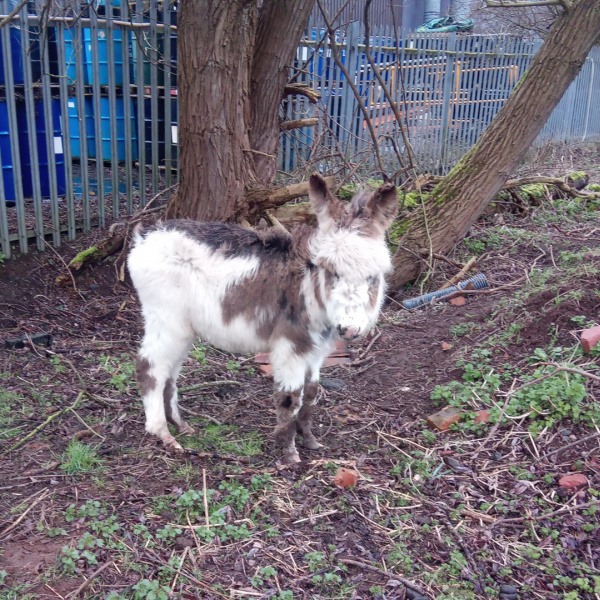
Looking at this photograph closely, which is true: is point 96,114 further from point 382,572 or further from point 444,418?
point 382,572

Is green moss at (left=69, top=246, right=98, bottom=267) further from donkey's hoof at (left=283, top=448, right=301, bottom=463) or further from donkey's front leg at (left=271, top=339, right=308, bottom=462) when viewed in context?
donkey's hoof at (left=283, top=448, right=301, bottom=463)

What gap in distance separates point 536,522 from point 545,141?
14068 millimetres

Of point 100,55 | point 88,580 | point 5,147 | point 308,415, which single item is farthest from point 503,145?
point 88,580

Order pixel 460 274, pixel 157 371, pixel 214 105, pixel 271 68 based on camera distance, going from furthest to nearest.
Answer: pixel 460 274
pixel 271 68
pixel 214 105
pixel 157 371

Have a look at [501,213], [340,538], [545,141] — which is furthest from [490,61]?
[340,538]

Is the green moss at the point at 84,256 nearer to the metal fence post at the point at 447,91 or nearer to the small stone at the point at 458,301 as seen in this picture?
the small stone at the point at 458,301

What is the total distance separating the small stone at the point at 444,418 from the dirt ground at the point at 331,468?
0.17 feet

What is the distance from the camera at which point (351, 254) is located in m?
3.45

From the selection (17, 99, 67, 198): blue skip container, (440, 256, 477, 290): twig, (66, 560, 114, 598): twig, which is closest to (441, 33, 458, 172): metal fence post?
(440, 256, 477, 290): twig

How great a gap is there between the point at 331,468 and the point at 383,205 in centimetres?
169

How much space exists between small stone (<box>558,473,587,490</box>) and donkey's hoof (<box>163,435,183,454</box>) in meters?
2.37

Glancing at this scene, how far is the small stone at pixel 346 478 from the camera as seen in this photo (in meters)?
3.65

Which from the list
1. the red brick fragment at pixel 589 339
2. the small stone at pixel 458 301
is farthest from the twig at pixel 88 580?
the small stone at pixel 458 301

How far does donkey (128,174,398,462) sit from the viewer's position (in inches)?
142
